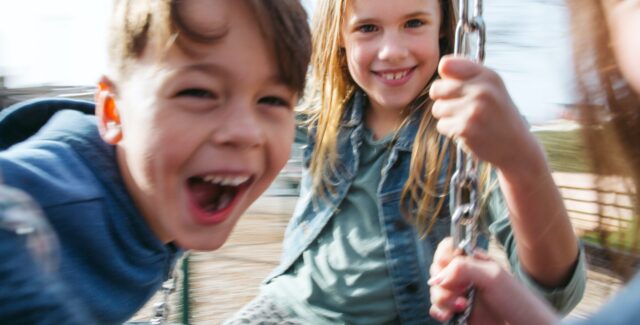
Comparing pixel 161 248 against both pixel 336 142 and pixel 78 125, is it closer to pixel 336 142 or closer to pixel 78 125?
pixel 78 125

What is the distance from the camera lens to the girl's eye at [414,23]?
4.01 feet

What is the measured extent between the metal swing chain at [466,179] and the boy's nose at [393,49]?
0.39m

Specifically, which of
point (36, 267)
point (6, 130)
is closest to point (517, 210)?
point (36, 267)

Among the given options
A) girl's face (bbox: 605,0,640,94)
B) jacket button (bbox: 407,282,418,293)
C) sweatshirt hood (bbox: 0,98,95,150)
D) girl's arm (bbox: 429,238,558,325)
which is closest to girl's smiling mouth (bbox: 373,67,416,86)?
jacket button (bbox: 407,282,418,293)

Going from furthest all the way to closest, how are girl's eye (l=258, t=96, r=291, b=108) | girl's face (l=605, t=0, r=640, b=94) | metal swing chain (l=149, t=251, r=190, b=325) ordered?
metal swing chain (l=149, t=251, r=190, b=325)
girl's eye (l=258, t=96, r=291, b=108)
girl's face (l=605, t=0, r=640, b=94)

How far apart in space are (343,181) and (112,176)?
50 cm

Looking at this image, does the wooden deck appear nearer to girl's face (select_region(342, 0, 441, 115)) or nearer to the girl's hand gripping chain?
girl's face (select_region(342, 0, 441, 115))

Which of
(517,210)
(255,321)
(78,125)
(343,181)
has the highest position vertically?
(78,125)

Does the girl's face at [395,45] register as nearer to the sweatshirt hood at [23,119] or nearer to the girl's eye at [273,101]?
the girl's eye at [273,101]

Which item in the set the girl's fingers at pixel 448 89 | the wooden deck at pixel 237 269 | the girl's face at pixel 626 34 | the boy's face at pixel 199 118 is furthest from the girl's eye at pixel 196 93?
the wooden deck at pixel 237 269

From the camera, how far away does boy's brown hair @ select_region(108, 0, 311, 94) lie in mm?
803

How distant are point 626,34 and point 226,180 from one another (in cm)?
51

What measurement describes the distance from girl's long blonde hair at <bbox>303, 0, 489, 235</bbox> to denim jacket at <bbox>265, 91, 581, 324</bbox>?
2 centimetres

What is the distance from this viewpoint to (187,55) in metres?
0.80
